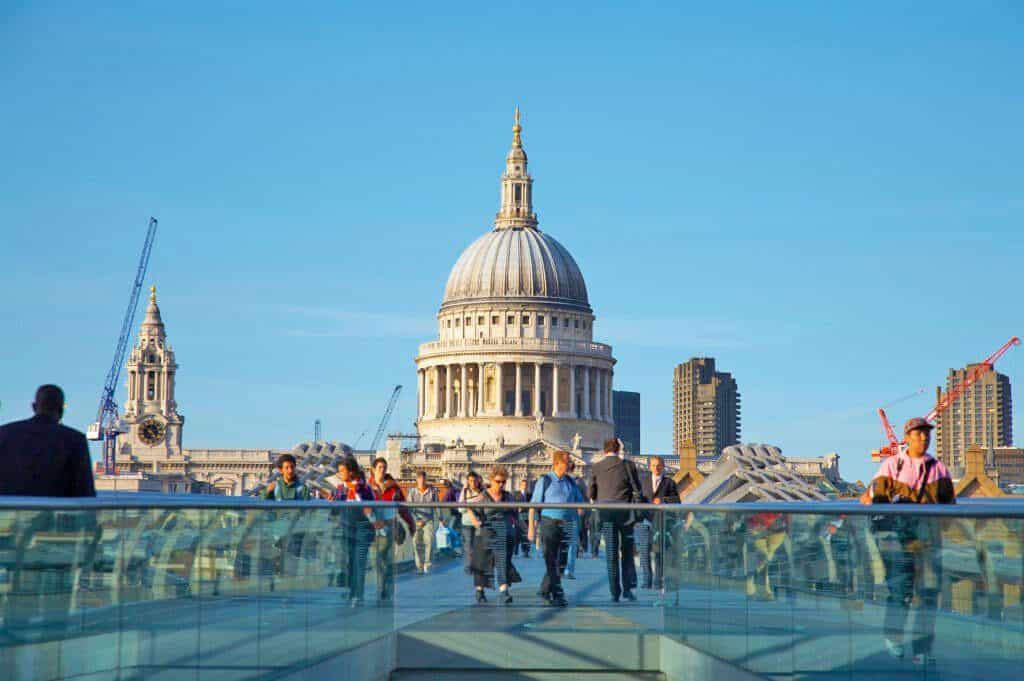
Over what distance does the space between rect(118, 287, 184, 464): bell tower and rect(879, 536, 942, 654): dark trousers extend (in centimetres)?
18481

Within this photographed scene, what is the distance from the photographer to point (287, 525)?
19469 millimetres

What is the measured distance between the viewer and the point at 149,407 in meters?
199

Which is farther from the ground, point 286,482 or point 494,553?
point 286,482

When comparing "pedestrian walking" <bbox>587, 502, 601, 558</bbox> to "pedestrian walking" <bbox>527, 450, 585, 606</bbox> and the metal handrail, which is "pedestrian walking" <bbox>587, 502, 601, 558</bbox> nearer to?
"pedestrian walking" <bbox>527, 450, 585, 606</bbox>

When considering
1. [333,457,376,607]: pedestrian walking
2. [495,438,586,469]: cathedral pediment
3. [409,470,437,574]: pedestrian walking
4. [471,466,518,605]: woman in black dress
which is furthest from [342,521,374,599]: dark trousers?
[495,438,586,469]: cathedral pediment

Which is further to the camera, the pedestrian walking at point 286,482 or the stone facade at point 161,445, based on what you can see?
the stone facade at point 161,445

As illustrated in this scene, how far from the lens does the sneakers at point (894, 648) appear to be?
52.6 ft

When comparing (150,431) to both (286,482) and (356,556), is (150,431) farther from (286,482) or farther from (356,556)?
(356,556)

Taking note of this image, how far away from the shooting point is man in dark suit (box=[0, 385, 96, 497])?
16688 mm

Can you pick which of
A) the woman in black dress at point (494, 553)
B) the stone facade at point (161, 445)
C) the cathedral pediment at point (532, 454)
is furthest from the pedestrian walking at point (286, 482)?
the stone facade at point (161, 445)

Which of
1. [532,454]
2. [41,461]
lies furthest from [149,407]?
[41,461]

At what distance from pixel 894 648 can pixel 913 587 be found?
2.42 ft

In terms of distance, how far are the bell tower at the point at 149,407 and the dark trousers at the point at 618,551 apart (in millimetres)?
176697

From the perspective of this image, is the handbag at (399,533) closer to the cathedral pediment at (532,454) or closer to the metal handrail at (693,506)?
the metal handrail at (693,506)
